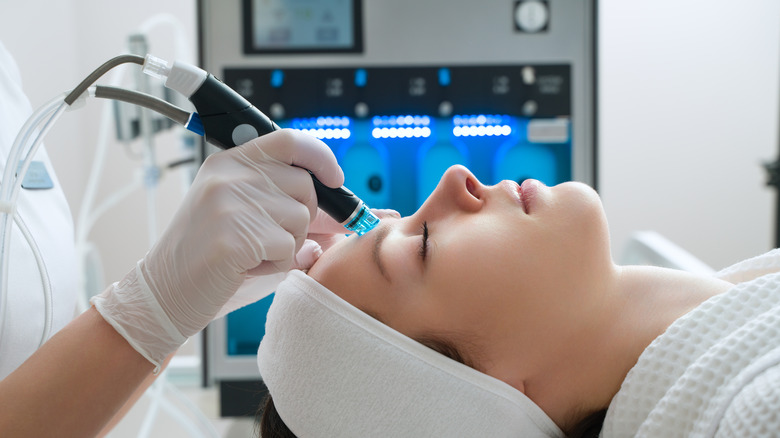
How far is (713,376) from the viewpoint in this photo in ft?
2.33

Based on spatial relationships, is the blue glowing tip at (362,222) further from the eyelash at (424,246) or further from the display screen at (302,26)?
the display screen at (302,26)

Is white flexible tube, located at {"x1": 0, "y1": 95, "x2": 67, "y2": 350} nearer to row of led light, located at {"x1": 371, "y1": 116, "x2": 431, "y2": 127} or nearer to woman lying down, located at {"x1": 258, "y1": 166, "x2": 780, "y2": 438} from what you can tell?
woman lying down, located at {"x1": 258, "y1": 166, "x2": 780, "y2": 438}

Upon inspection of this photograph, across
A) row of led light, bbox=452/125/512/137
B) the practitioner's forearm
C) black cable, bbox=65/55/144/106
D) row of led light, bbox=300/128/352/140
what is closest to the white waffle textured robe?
the practitioner's forearm

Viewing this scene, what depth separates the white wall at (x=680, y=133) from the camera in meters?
2.77

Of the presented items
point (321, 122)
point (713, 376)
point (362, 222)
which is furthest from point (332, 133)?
point (713, 376)

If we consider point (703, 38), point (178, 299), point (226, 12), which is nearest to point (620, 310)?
point (178, 299)

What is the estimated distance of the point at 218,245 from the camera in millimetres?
772

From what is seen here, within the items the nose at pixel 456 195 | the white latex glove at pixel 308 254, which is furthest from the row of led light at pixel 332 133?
the nose at pixel 456 195

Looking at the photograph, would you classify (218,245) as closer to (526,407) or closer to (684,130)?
(526,407)

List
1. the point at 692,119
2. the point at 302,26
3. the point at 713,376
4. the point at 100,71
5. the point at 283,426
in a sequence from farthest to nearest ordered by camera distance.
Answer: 1. the point at 692,119
2. the point at 302,26
3. the point at 283,426
4. the point at 100,71
5. the point at 713,376

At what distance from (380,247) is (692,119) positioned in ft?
8.17

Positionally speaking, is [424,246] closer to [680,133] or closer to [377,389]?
[377,389]

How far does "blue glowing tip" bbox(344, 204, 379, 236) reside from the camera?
88cm

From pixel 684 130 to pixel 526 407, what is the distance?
8.06 feet
